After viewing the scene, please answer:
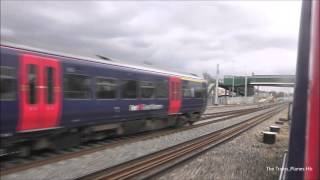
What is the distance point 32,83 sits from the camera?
392 inches

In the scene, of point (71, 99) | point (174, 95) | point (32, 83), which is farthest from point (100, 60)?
point (174, 95)

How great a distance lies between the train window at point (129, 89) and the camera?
48.3 ft

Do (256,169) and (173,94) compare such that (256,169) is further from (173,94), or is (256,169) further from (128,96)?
(173,94)

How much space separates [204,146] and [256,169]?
3.97m

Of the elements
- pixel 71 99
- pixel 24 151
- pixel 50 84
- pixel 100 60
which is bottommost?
pixel 24 151

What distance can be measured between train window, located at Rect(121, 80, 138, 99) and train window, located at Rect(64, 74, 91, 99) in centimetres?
225

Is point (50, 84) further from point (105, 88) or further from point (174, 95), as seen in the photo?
point (174, 95)

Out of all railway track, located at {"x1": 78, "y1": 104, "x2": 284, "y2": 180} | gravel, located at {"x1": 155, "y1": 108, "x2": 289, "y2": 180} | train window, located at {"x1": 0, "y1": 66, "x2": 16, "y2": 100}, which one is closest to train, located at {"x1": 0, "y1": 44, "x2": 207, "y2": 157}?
train window, located at {"x1": 0, "y1": 66, "x2": 16, "y2": 100}

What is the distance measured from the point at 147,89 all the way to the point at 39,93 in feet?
22.6

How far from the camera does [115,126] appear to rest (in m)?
14.5

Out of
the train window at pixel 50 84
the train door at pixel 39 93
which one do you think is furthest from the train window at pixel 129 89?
the train window at pixel 50 84

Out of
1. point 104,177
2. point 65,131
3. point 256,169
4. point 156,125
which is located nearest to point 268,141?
point 156,125

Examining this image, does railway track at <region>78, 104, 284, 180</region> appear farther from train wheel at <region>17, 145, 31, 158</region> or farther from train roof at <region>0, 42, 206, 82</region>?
train roof at <region>0, 42, 206, 82</region>

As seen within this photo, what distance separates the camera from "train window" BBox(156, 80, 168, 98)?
17494mm
